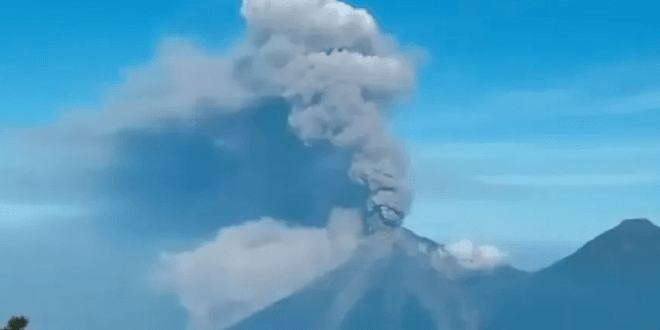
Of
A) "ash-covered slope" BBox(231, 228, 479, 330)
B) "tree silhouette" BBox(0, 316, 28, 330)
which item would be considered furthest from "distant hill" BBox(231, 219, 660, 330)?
"tree silhouette" BBox(0, 316, 28, 330)

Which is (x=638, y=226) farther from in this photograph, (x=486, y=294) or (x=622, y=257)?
(x=486, y=294)

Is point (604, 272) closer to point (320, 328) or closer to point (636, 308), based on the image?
point (636, 308)

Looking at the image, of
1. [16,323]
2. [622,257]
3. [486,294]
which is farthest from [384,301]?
[16,323]

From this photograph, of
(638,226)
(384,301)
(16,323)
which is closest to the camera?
(16,323)

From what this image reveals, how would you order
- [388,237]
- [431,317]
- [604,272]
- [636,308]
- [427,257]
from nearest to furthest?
[388,237]
[431,317]
[427,257]
[636,308]
[604,272]

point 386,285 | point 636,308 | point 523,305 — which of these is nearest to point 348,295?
point 386,285

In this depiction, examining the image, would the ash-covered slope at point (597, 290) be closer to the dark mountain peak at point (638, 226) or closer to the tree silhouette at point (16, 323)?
the dark mountain peak at point (638, 226)

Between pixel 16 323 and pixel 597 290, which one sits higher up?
pixel 597 290

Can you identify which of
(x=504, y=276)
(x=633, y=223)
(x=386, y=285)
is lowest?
(x=386, y=285)
